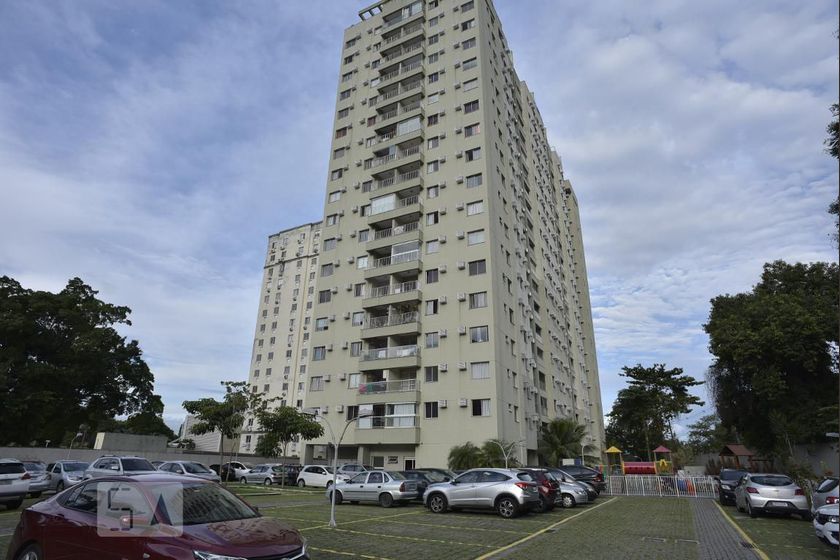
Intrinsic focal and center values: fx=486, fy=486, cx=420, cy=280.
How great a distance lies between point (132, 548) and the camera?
5312mm

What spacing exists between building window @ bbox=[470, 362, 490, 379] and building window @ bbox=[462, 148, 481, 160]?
17884 mm

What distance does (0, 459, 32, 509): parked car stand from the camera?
51.8 feet

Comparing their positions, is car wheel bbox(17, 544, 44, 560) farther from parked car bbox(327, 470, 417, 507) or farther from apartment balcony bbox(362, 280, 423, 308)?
apartment balcony bbox(362, 280, 423, 308)

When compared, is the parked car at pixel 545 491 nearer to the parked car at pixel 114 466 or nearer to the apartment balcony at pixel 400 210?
the parked car at pixel 114 466

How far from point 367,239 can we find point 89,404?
28.1 m

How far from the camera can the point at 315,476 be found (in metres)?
32.6

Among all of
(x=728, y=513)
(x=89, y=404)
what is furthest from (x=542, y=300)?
(x=89, y=404)

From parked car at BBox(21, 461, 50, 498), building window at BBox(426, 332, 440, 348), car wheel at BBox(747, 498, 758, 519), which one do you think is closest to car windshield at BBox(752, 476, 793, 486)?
car wheel at BBox(747, 498, 758, 519)

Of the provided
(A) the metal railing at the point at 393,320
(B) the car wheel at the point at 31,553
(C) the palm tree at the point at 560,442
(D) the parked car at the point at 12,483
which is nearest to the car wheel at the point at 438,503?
(B) the car wheel at the point at 31,553

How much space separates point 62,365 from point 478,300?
34.5 meters

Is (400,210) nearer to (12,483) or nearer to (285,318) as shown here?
(12,483)

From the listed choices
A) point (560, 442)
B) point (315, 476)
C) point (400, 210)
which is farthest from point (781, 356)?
point (315, 476)

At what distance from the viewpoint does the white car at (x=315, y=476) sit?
105 feet

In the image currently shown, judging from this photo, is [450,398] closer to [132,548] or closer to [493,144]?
[493,144]
